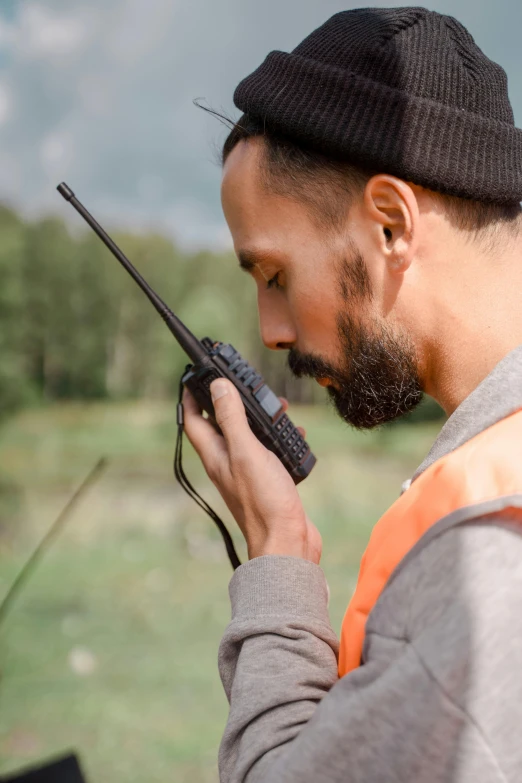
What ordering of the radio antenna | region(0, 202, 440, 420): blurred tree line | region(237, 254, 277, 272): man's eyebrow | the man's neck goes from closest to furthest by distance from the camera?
1. the man's neck
2. region(237, 254, 277, 272): man's eyebrow
3. the radio antenna
4. region(0, 202, 440, 420): blurred tree line

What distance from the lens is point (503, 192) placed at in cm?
102

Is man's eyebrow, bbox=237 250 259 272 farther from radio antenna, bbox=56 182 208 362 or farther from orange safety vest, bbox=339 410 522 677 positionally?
orange safety vest, bbox=339 410 522 677

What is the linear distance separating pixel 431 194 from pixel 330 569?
409 cm

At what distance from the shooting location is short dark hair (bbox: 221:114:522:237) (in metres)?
1.01

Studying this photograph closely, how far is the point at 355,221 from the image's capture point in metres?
1.02

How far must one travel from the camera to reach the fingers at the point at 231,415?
3.57ft

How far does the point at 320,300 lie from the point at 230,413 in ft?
0.73

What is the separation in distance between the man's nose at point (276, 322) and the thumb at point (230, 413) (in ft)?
0.33

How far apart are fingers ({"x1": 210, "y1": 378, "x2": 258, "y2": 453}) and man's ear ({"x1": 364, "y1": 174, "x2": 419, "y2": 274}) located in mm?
316

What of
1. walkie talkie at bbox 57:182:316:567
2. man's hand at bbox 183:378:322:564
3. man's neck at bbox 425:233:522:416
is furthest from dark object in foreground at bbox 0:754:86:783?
man's neck at bbox 425:233:522:416

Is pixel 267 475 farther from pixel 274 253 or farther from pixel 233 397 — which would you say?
pixel 274 253

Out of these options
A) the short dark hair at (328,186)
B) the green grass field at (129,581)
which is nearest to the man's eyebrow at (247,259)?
the short dark hair at (328,186)

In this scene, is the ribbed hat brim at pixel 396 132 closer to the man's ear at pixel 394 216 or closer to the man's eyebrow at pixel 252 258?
the man's ear at pixel 394 216

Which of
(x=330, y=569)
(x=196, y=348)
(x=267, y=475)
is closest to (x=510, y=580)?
(x=267, y=475)
